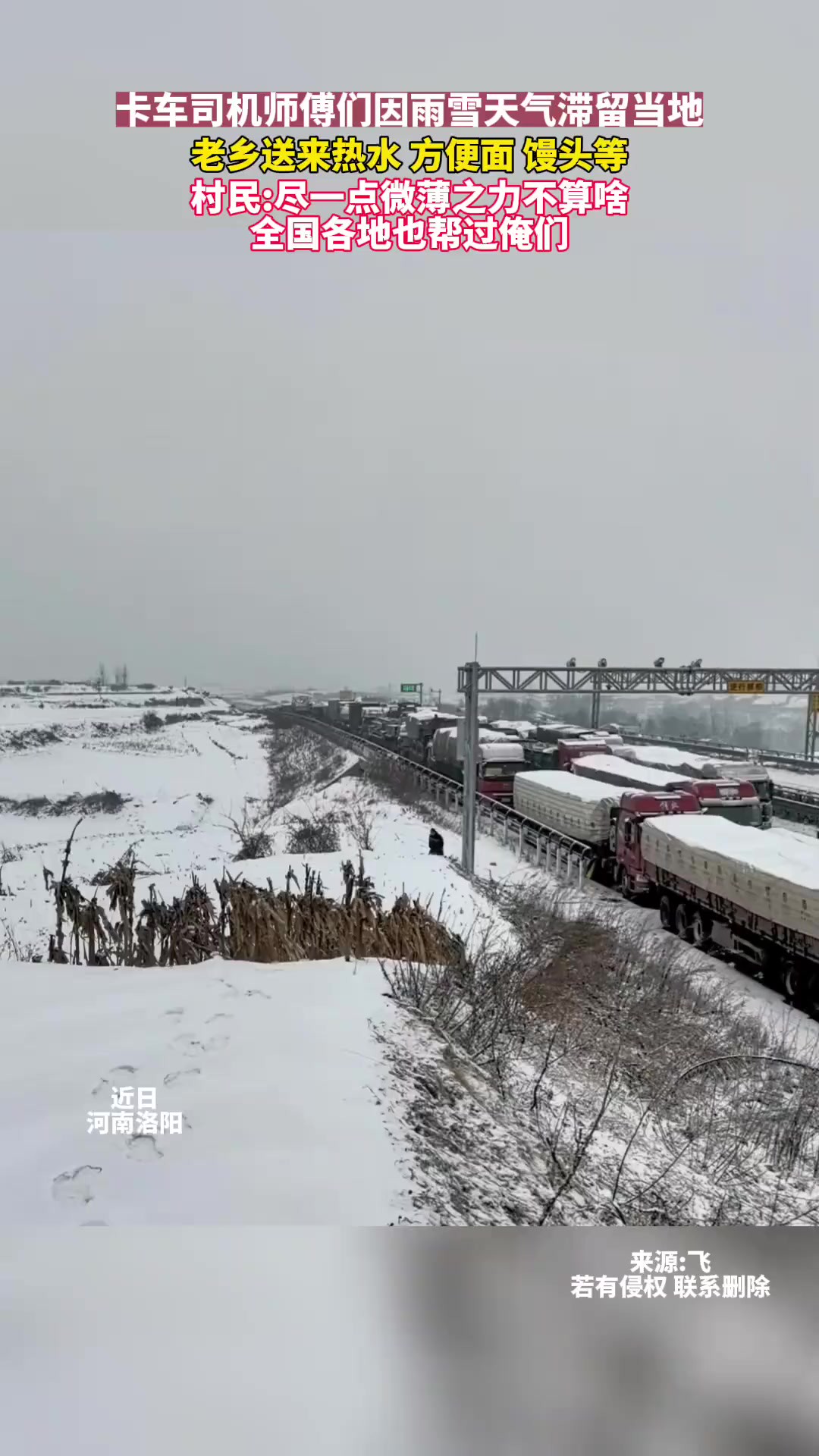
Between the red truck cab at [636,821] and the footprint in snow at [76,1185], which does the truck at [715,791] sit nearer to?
the red truck cab at [636,821]

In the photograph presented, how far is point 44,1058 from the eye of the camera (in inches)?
119

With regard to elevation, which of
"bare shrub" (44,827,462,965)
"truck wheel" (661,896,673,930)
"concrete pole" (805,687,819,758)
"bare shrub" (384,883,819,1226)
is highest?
"concrete pole" (805,687,819,758)

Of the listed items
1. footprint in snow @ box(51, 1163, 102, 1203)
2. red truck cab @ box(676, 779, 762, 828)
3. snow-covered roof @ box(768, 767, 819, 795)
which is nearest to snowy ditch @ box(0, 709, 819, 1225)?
footprint in snow @ box(51, 1163, 102, 1203)

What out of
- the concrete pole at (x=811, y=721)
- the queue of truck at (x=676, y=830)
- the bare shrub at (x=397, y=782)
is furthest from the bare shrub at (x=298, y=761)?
the concrete pole at (x=811, y=721)

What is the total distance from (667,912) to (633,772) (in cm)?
543

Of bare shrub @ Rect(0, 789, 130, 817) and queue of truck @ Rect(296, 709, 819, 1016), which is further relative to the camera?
bare shrub @ Rect(0, 789, 130, 817)

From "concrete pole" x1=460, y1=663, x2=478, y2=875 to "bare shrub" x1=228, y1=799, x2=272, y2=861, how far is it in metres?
3.54

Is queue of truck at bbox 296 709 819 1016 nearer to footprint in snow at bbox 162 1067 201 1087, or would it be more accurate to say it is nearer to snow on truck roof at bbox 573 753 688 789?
snow on truck roof at bbox 573 753 688 789

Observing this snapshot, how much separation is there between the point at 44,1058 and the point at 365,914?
7.81 feet

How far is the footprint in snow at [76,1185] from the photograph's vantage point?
7.68ft

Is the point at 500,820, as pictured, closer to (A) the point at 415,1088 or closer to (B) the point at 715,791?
(B) the point at 715,791

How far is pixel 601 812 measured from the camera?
13703 mm

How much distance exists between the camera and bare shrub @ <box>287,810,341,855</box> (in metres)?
11.6

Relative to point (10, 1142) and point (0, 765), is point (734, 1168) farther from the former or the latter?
point (0, 765)
